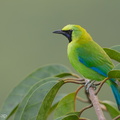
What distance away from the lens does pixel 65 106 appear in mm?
3670

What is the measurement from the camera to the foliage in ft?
10.7

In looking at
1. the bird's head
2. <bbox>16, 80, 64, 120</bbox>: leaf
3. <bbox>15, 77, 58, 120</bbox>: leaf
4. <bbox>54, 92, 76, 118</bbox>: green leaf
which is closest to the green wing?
the bird's head

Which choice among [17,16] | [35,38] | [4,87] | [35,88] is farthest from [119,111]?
[17,16]

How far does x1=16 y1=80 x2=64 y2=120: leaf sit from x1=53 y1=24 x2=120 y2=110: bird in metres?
0.74

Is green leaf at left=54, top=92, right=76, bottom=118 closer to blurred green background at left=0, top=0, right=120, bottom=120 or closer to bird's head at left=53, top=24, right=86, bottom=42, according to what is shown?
bird's head at left=53, top=24, right=86, bottom=42

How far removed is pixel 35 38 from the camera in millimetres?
10977

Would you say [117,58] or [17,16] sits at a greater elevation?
[117,58]

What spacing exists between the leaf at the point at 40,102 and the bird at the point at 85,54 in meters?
0.74

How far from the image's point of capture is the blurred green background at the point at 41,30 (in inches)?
382

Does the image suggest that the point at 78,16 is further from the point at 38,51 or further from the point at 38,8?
the point at 38,8

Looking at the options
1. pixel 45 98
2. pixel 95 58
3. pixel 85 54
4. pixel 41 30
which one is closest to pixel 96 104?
pixel 45 98

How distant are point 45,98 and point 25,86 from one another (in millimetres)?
507

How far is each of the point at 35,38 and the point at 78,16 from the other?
3.18 feet

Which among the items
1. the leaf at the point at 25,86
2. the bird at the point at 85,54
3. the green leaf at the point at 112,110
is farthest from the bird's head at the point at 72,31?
the green leaf at the point at 112,110
